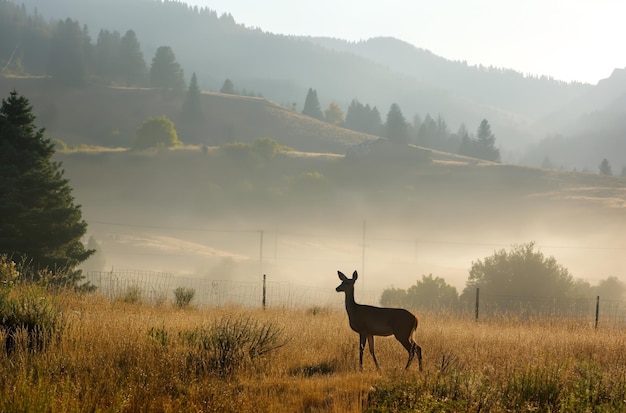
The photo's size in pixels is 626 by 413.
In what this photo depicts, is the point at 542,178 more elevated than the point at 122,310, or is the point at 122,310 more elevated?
the point at 542,178

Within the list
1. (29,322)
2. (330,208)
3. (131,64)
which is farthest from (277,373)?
(131,64)

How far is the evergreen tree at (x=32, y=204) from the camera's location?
30.2 metres

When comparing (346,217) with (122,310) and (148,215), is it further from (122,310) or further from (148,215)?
(122,310)

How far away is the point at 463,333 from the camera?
619 inches

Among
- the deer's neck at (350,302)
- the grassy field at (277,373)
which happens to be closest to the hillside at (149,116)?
the grassy field at (277,373)

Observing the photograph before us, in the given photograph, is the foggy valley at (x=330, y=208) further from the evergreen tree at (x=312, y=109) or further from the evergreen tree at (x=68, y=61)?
the evergreen tree at (x=312, y=109)

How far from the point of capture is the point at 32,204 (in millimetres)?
31234

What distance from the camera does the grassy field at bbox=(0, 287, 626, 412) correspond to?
9.15 meters

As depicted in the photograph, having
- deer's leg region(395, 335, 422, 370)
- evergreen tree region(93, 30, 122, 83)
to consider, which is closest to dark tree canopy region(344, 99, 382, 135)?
evergreen tree region(93, 30, 122, 83)

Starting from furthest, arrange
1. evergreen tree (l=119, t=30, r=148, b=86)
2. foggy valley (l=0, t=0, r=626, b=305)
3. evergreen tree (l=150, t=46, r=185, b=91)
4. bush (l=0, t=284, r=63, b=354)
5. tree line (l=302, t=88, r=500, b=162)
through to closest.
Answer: evergreen tree (l=119, t=30, r=148, b=86), evergreen tree (l=150, t=46, r=185, b=91), tree line (l=302, t=88, r=500, b=162), foggy valley (l=0, t=0, r=626, b=305), bush (l=0, t=284, r=63, b=354)

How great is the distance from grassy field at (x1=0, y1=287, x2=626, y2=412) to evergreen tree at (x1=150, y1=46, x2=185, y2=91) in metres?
171

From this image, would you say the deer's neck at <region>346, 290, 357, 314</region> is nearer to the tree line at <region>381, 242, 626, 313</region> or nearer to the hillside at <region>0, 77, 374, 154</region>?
the tree line at <region>381, 242, 626, 313</region>

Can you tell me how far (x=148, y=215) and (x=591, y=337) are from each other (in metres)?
105

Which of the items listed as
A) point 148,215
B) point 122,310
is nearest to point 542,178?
point 148,215
